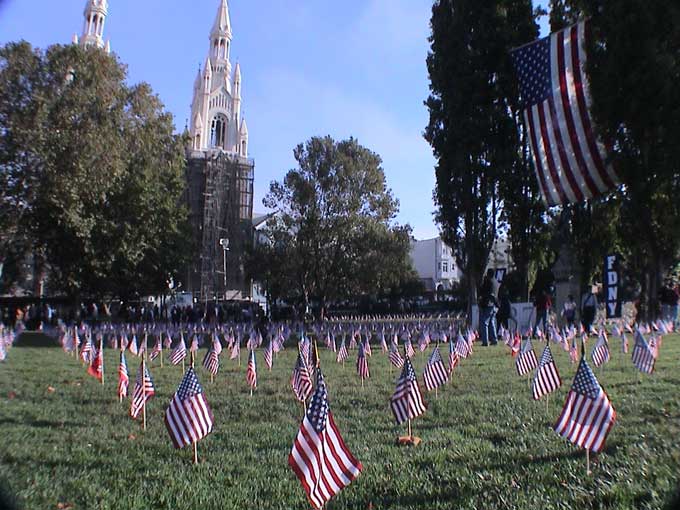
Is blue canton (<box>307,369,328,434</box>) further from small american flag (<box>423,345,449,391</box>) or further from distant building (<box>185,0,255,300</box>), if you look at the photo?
distant building (<box>185,0,255,300</box>)

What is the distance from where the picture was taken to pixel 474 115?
26.1m

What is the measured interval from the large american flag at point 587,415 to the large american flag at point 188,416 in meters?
3.46

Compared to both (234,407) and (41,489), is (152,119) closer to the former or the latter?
(234,407)

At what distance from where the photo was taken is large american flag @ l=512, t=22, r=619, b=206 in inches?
435

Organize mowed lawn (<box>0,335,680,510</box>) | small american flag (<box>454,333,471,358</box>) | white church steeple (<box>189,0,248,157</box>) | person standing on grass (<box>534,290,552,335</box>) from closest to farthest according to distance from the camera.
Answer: mowed lawn (<box>0,335,680,510</box>) → small american flag (<box>454,333,471,358</box>) → person standing on grass (<box>534,290,552,335</box>) → white church steeple (<box>189,0,248,157</box>)

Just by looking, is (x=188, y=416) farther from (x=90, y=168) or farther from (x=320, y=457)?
(x=90, y=168)

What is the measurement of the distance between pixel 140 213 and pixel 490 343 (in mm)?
25348

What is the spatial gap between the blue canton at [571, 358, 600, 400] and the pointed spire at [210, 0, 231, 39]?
106 meters

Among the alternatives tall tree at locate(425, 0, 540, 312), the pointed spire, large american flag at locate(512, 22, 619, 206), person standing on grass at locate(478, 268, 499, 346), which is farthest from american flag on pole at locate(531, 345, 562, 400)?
the pointed spire

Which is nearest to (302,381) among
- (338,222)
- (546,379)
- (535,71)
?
(546,379)

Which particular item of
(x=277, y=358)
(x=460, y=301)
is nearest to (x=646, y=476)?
(x=277, y=358)

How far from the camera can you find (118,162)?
28984 mm

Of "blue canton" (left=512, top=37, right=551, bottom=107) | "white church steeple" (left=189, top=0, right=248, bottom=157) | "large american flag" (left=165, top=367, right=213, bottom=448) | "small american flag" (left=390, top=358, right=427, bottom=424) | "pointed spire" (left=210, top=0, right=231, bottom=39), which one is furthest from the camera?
"pointed spire" (left=210, top=0, right=231, bottom=39)

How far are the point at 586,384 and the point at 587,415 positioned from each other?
0.28m
